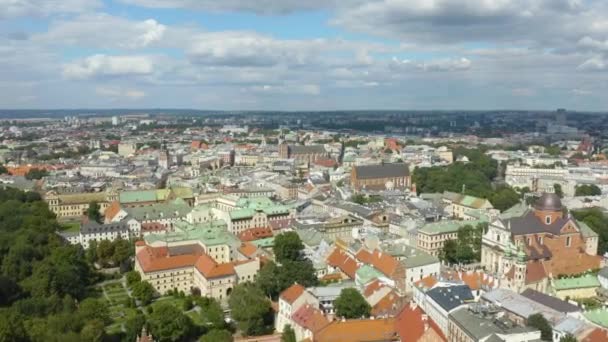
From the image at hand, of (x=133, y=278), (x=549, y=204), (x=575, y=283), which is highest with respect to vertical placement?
(x=549, y=204)

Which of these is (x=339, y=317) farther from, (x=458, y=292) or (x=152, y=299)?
(x=152, y=299)

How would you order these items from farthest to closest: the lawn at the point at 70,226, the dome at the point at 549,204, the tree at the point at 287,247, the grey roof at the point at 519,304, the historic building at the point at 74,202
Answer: the historic building at the point at 74,202
the lawn at the point at 70,226
the dome at the point at 549,204
the tree at the point at 287,247
the grey roof at the point at 519,304

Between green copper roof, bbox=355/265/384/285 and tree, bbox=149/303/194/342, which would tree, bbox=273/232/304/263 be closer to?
green copper roof, bbox=355/265/384/285

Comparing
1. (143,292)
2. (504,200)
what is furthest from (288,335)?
(504,200)

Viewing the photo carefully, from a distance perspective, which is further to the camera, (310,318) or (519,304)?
(519,304)

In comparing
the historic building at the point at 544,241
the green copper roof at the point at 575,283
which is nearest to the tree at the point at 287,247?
the historic building at the point at 544,241

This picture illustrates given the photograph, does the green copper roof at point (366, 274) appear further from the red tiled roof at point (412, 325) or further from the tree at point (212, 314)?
the tree at point (212, 314)

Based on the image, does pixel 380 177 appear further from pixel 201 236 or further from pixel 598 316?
pixel 598 316
